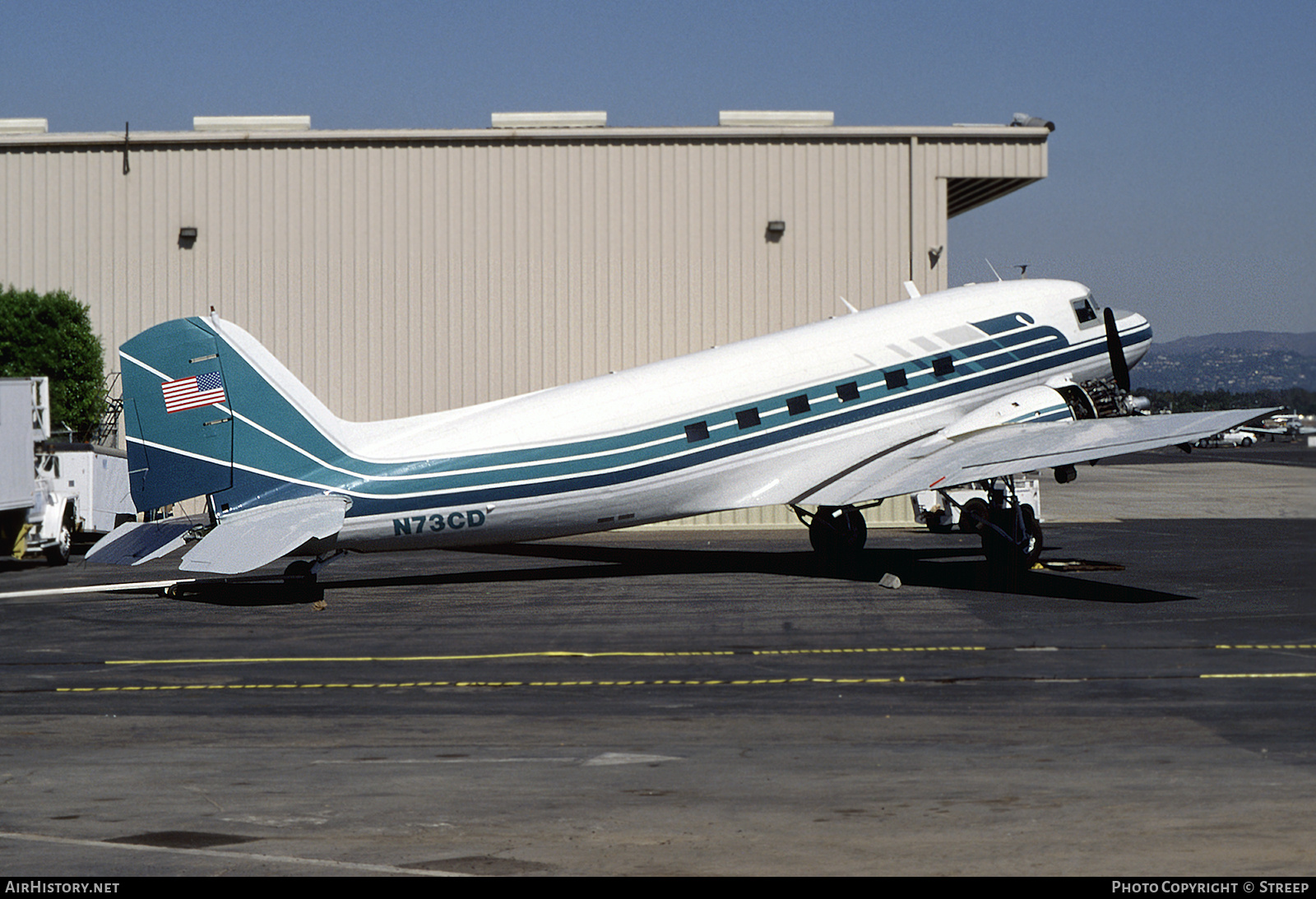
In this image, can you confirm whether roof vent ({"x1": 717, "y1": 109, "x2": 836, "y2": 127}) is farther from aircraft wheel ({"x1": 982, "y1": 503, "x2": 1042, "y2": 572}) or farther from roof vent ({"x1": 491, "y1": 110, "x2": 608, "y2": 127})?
aircraft wheel ({"x1": 982, "y1": 503, "x2": 1042, "y2": 572})

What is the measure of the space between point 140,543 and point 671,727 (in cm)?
1243

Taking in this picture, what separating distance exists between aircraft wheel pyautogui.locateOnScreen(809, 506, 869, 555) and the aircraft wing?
230cm

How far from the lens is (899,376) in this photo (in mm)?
28734

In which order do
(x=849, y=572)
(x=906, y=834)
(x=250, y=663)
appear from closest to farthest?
(x=906, y=834)
(x=250, y=663)
(x=849, y=572)

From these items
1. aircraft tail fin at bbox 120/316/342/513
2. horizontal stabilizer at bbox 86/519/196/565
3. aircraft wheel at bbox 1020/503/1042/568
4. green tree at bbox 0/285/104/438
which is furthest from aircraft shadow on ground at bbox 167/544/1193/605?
green tree at bbox 0/285/104/438

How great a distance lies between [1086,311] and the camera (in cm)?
3047

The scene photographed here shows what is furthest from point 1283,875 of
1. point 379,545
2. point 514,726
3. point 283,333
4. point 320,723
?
point 283,333

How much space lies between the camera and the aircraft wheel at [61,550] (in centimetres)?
3256

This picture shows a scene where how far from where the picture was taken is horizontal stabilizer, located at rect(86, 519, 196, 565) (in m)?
21.6

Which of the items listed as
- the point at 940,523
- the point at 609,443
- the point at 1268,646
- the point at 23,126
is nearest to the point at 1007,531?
the point at 609,443

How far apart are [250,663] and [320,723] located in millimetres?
4206

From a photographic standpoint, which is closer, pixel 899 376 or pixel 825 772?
pixel 825 772

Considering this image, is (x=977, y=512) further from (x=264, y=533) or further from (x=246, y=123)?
(x=246, y=123)
